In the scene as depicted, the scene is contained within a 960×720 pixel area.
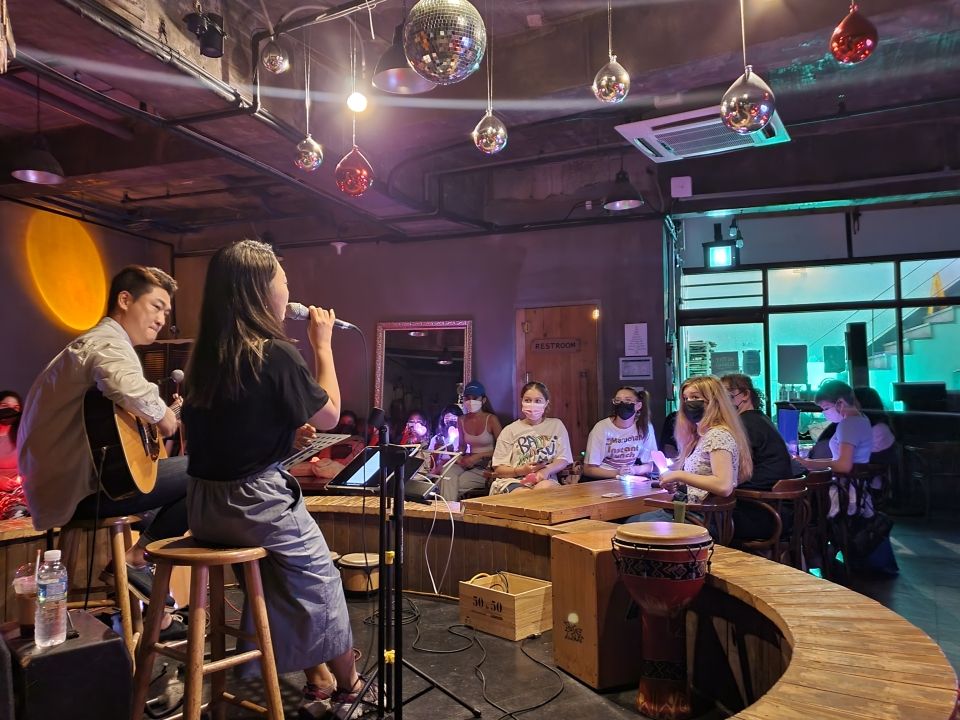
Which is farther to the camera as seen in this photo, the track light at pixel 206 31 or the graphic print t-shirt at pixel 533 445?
the graphic print t-shirt at pixel 533 445

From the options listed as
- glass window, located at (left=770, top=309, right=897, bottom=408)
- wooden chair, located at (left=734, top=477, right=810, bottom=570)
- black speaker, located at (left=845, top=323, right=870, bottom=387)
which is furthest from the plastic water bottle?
black speaker, located at (left=845, top=323, right=870, bottom=387)

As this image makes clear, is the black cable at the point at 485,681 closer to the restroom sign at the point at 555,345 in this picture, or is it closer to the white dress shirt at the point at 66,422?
the white dress shirt at the point at 66,422

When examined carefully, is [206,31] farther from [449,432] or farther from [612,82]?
[449,432]

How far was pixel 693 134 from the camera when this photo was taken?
4.99m

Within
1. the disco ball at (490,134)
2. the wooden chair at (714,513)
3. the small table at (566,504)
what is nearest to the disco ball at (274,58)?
the disco ball at (490,134)

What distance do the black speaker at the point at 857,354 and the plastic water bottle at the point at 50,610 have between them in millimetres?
8976

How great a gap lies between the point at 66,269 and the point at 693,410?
23.7 ft

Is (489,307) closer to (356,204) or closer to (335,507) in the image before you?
(356,204)

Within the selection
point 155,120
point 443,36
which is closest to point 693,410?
point 443,36

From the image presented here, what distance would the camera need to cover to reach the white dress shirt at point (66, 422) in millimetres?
2428

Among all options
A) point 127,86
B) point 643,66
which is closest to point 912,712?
point 643,66

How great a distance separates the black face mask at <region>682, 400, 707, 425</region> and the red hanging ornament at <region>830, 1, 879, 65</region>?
1.94 meters

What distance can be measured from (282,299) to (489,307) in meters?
5.93

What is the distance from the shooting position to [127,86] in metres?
4.08
